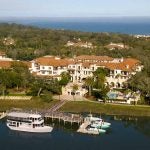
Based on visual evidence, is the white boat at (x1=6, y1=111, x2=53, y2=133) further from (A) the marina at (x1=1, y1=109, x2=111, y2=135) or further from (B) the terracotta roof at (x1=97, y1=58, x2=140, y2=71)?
(B) the terracotta roof at (x1=97, y1=58, x2=140, y2=71)

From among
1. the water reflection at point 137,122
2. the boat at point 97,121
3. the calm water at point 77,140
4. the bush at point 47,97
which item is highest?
the bush at point 47,97

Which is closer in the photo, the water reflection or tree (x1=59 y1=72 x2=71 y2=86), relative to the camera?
the water reflection

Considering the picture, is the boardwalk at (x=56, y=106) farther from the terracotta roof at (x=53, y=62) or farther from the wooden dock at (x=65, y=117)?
the terracotta roof at (x=53, y=62)

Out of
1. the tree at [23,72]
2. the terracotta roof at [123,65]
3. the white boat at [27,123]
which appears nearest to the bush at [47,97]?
the tree at [23,72]

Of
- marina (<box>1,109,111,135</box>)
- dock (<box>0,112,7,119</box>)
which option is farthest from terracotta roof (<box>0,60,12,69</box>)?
marina (<box>1,109,111,135</box>)

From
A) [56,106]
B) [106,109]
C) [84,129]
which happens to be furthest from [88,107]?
[84,129]

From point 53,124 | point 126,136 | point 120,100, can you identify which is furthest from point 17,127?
point 120,100
